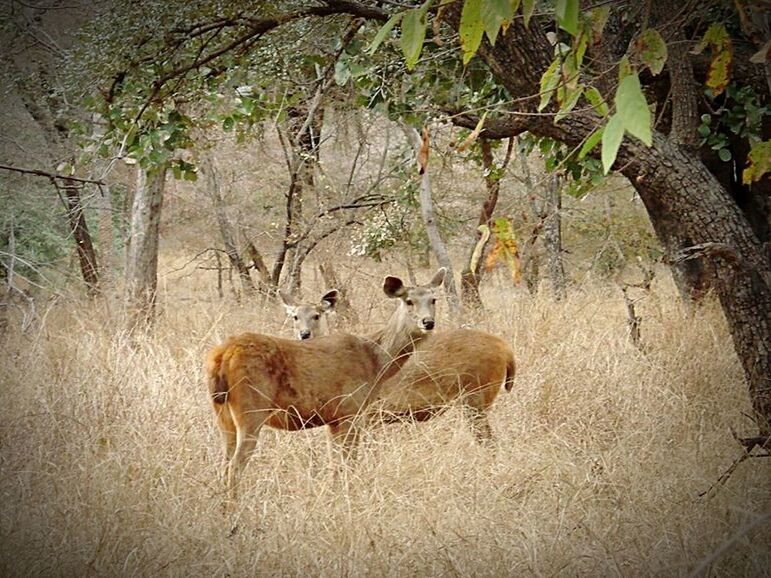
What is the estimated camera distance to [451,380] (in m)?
7.05

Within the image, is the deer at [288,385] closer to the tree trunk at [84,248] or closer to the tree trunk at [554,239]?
the tree trunk at [84,248]

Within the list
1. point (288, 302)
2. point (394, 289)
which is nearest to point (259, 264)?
point (288, 302)

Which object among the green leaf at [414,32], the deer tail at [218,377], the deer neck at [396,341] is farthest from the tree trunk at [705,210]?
the green leaf at [414,32]

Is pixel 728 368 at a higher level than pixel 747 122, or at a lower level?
lower

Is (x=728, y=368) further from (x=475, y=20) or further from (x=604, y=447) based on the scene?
(x=475, y=20)

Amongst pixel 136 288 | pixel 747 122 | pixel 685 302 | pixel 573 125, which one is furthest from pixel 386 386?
pixel 136 288

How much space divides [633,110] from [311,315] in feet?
22.0

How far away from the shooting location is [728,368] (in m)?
7.93

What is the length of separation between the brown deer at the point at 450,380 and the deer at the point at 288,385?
15cm

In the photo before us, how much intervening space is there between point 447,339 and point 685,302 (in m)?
3.58

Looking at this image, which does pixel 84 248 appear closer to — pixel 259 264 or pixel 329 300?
pixel 259 264

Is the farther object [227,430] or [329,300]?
[329,300]

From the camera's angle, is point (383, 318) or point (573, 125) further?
point (383, 318)

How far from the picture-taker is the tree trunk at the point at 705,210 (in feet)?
19.3
